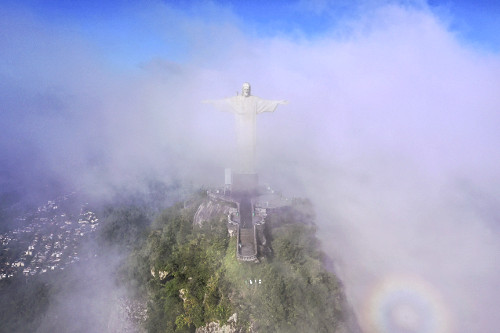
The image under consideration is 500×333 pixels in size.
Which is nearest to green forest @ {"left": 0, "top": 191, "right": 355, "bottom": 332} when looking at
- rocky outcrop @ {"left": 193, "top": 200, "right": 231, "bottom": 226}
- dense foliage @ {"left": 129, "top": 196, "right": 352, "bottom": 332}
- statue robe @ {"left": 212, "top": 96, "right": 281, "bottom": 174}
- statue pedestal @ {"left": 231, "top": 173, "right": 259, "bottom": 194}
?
dense foliage @ {"left": 129, "top": 196, "right": 352, "bottom": 332}

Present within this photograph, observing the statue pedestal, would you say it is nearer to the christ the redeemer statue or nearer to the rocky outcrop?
the rocky outcrop

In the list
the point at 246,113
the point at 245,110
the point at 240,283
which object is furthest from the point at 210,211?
the point at 245,110

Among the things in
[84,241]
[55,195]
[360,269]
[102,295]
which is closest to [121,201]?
[84,241]

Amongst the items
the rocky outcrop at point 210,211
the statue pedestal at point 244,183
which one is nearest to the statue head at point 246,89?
the statue pedestal at point 244,183

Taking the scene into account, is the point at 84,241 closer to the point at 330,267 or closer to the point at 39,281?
the point at 39,281

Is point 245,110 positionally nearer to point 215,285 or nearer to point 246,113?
point 246,113

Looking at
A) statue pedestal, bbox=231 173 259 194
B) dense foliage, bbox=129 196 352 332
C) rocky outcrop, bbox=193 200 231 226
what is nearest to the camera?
dense foliage, bbox=129 196 352 332

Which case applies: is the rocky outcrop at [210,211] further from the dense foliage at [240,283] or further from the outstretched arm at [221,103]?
the outstretched arm at [221,103]
